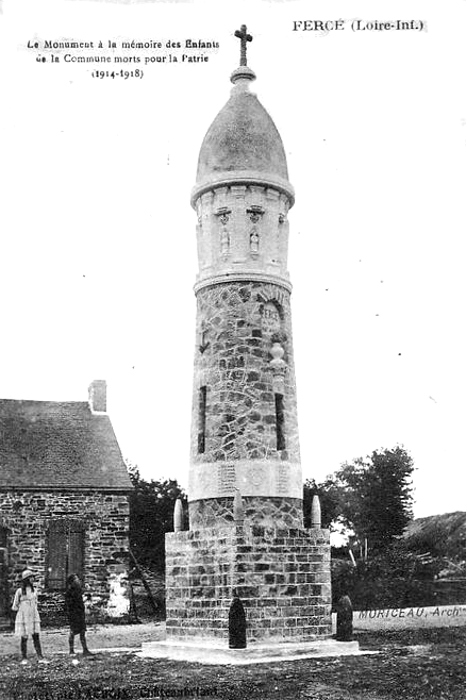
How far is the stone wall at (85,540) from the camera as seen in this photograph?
22.7 metres

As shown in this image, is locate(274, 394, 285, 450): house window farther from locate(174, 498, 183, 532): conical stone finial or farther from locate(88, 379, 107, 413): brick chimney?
locate(88, 379, 107, 413): brick chimney

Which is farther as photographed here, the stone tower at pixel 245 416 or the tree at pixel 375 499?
the tree at pixel 375 499

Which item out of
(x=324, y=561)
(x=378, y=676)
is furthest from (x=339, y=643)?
(x=378, y=676)

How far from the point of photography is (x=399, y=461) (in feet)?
105

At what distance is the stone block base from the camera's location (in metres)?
14.3

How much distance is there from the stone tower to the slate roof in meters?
8.23

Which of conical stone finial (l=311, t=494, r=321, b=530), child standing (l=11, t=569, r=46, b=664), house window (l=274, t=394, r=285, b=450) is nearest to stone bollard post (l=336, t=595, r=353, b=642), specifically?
conical stone finial (l=311, t=494, r=321, b=530)

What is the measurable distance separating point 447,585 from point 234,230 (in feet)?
41.2

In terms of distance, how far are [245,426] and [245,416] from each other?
168 millimetres

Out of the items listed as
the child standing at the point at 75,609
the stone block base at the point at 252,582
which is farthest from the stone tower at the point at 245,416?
the child standing at the point at 75,609

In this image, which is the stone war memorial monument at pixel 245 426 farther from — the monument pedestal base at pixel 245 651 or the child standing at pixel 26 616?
the child standing at pixel 26 616

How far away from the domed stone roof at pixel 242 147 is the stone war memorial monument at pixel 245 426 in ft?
0.06

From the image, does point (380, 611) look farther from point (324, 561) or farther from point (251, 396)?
point (251, 396)

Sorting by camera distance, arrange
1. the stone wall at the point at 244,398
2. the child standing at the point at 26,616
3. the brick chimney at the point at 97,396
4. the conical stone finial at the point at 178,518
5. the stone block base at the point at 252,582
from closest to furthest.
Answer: the stone block base at the point at 252,582, the child standing at the point at 26,616, the stone wall at the point at 244,398, the conical stone finial at the point at 178,518, the brick chimney at the point at 97,396
